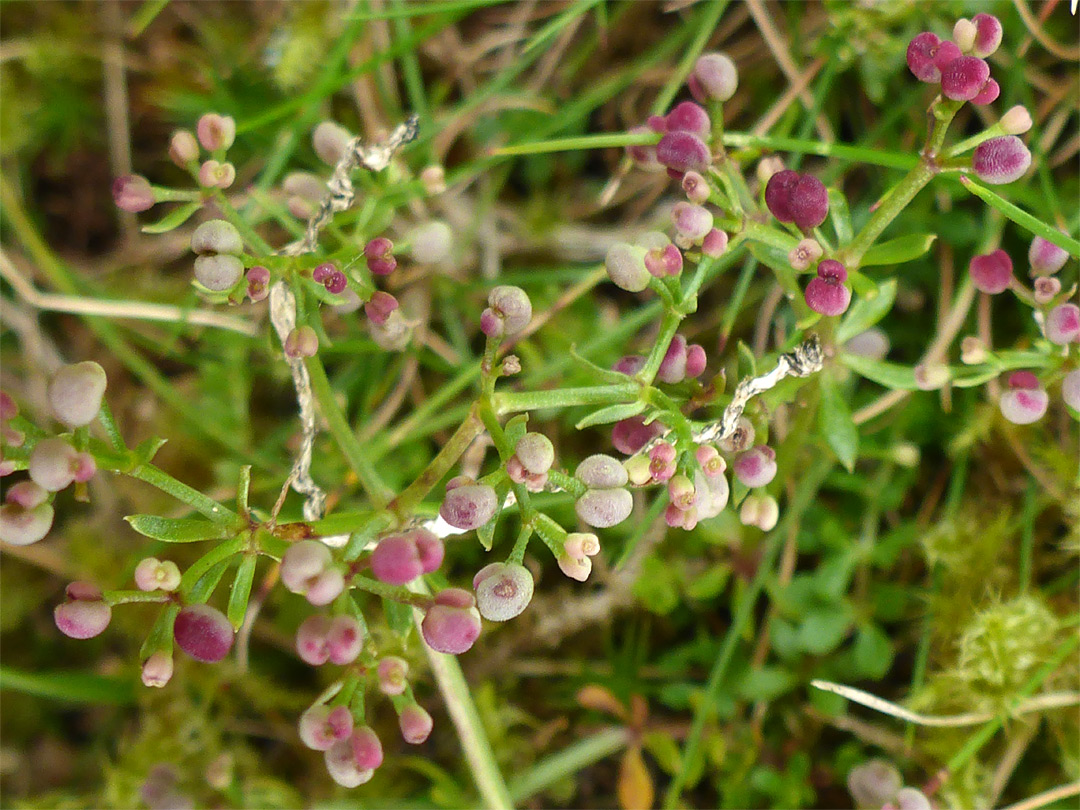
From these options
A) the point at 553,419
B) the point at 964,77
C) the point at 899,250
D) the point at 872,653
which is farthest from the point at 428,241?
the point at 872,653

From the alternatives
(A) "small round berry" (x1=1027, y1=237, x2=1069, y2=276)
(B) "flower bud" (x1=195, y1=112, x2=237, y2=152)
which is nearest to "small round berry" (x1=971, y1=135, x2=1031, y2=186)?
(A) "small round berry" (x1=1027, y1=237, x2=1069, y2=276)

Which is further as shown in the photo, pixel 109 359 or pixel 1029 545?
pixel 109 359

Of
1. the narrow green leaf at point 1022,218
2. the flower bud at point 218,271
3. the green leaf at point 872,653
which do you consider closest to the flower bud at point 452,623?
the flower bud at point 218,271

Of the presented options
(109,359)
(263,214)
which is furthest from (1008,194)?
(109,359)

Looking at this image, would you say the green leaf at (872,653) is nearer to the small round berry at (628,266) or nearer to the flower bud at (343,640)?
the small round berry at (628,266)

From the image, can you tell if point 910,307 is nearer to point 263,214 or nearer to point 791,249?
point 791,249

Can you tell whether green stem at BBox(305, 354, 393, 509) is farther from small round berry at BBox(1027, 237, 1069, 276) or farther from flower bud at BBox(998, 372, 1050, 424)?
small round berry at BBox(1027, 237, 1069, 276)
